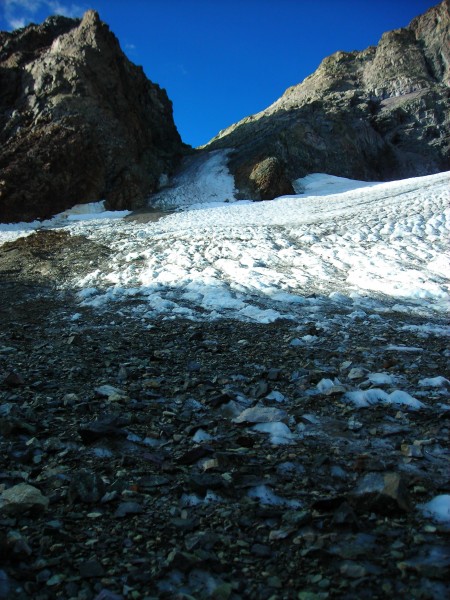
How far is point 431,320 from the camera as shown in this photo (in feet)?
23.4

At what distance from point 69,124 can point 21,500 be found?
25027mm

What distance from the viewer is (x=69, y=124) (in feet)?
79.0

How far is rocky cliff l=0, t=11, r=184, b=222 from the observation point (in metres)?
22.3

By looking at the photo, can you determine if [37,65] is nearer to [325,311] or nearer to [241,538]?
[325,311]

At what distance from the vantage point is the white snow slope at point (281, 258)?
8281 millimetres

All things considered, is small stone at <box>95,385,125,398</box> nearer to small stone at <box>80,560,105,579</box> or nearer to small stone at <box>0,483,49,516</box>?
small stone at <box>0,483,49,516</box>

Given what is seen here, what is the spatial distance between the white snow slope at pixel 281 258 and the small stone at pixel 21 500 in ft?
16.3

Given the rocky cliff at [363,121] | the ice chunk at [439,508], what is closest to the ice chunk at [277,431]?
the ice chunk at [439,508]

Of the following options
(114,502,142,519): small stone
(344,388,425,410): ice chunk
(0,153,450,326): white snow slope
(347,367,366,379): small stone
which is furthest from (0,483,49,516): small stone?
(0,153,450,326): white snow slope

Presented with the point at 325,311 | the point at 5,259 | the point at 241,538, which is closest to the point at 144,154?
the point at 5,259

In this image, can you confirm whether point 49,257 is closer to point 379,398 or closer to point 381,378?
point 381,378

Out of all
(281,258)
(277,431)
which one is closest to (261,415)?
(277,431)

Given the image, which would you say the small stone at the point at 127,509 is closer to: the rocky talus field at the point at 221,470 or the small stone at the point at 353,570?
the rocky talus field at the point at 221,470

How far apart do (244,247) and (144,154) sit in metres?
18.8
